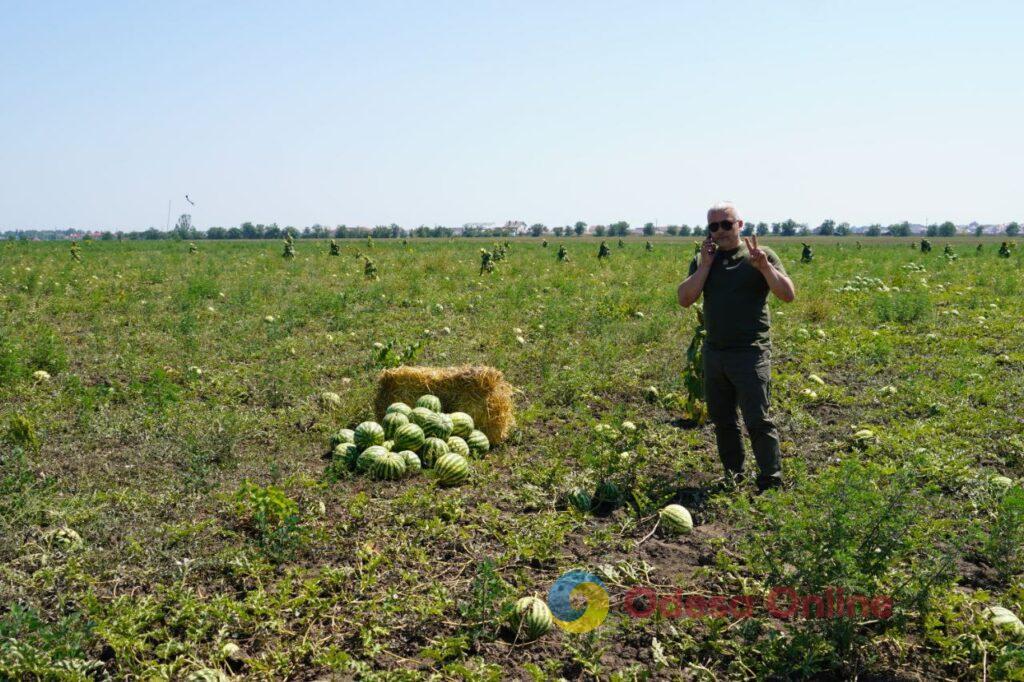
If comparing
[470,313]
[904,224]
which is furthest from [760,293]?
[904,224]

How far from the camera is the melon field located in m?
3.43

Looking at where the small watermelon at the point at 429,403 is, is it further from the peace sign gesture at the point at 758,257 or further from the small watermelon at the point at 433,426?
the peace sign gesture at the point at 758,257

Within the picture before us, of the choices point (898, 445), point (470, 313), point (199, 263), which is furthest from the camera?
point (199, 263)

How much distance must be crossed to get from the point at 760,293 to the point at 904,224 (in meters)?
135

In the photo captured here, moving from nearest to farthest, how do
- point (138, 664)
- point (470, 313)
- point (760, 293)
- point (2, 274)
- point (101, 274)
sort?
point (138, 664) < point (760, 293) < point (470, 313) < point (2, 274) < point (101, 274)

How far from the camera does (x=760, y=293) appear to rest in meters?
5.33

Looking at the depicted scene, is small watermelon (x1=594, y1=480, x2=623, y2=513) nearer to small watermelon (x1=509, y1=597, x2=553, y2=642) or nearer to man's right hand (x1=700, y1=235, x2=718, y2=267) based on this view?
small watermelon (x1=509, y1=597, x2=553, y2=642)

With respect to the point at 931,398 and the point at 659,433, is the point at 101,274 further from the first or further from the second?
the point at 931,398

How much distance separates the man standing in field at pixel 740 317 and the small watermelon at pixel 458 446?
2412 mm

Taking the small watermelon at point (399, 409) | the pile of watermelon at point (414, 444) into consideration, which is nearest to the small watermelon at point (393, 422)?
the pile of watermelon at point (414, 444)

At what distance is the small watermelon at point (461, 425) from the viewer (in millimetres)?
6590

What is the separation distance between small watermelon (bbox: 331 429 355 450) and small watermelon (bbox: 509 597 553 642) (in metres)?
2.99

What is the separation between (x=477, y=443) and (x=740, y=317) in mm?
2775

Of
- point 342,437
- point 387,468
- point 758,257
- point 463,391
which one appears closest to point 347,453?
point 342,437
